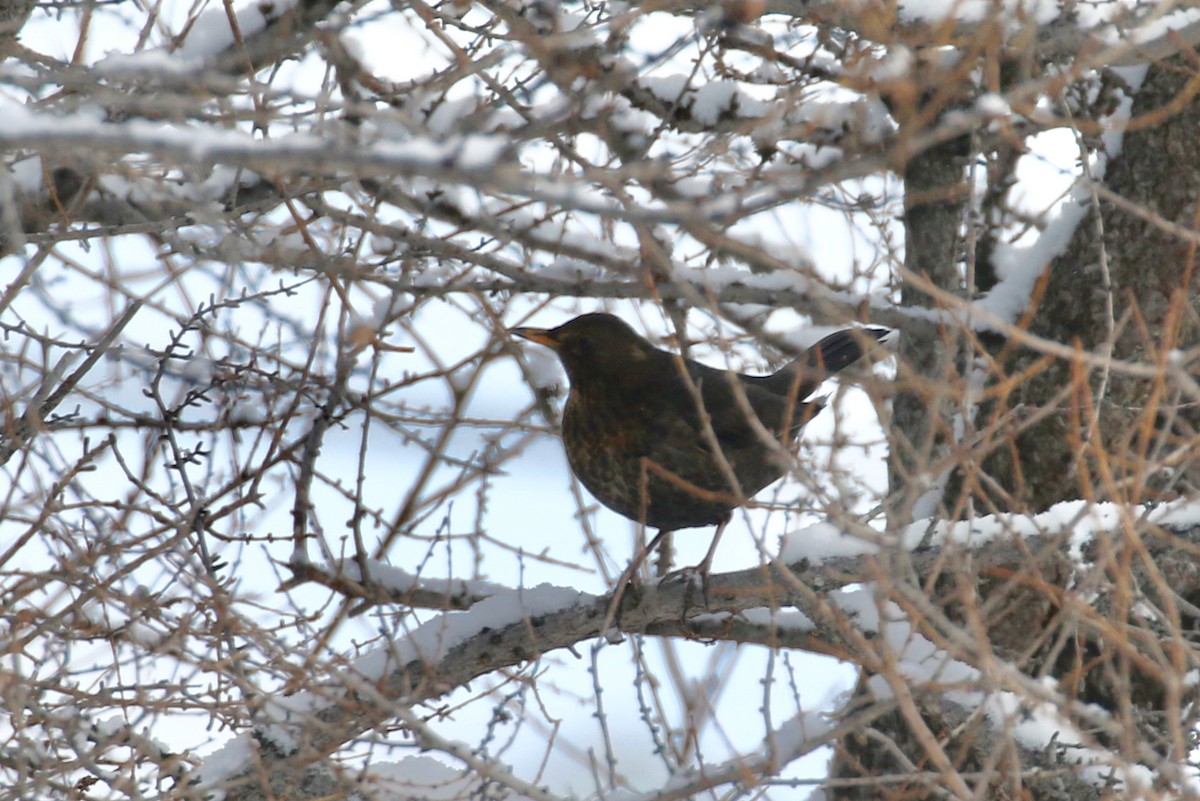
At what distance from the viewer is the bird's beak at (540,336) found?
5184 millimetres

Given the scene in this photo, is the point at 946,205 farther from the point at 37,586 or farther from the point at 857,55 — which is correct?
the point at 37,586

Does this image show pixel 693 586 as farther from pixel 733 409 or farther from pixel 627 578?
pixel 733 409

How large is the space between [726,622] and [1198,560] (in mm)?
1936

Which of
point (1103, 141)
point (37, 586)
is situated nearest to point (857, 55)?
point (1103, 141)

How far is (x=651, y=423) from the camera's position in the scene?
16.4 ft

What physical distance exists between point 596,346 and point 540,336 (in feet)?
0.82

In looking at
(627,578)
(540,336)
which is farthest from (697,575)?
(540,336)

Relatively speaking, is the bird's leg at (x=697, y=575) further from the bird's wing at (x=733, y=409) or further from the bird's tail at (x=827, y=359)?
the bird's tail at (x=827, y=359)

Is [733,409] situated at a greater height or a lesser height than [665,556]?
greater

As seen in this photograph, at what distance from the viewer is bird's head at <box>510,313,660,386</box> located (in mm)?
5176

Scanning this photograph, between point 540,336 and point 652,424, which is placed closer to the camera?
point 652,424

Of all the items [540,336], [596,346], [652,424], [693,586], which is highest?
[540,336]

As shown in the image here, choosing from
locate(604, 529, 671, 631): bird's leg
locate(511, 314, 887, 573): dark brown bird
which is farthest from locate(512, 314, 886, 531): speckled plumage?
locate(604, 529, 671, 631): bird's leg

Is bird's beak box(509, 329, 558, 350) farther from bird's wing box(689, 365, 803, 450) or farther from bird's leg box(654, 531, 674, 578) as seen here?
bird's leg box(654, 531, 674, 578)
